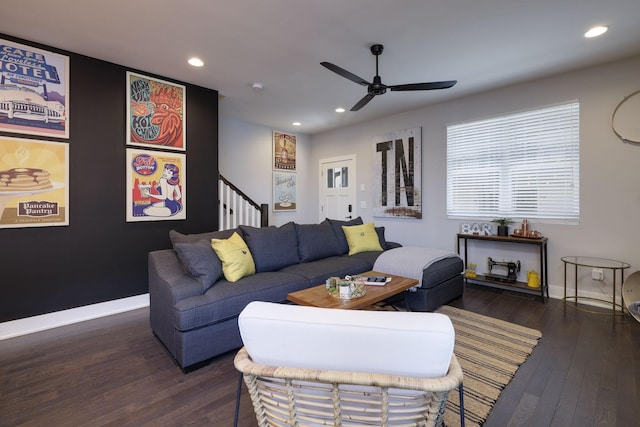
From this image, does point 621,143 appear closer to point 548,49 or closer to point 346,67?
point 548,49

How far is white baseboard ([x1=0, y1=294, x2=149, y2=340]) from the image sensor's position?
9.10 ft

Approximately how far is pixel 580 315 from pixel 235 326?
138 inches

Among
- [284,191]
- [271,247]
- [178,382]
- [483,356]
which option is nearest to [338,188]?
[284,191]

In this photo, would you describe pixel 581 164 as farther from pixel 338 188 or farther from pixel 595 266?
pixel 338 188

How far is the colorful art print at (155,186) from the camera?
3.45m

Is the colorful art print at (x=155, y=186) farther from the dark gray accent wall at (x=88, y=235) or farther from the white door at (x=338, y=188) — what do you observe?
the white door at (x=338, y=188)

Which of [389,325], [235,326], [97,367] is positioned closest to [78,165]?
[97,367]

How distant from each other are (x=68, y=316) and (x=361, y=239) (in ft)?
11.3

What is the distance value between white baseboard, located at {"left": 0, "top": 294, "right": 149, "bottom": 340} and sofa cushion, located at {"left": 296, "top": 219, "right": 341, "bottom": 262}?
202 cm

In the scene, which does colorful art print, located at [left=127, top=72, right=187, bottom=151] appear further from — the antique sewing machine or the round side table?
the round side table

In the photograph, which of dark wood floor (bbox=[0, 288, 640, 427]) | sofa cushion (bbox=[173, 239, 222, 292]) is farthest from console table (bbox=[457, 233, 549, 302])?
sofa cushion (bbox=[173, 239, 222, 292])

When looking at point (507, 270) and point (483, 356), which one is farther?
point (507, 270)

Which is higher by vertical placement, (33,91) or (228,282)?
(33,91)

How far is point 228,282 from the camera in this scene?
2.60 meters
